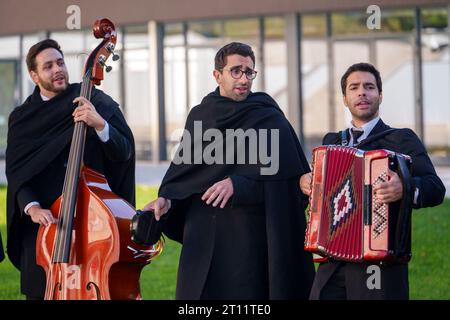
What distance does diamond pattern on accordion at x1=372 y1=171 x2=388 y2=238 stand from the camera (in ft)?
15.2

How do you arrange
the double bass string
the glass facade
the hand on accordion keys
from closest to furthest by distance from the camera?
1. the hand on accordion keys
2. the double bass string
3. the glass facade

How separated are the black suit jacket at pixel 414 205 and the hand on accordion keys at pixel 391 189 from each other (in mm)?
124

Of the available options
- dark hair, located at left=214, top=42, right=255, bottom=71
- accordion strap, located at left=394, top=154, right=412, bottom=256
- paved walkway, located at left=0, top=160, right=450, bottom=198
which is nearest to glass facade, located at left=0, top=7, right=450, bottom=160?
paved walkway, located at left=0, top=160, right=450, bottom=198

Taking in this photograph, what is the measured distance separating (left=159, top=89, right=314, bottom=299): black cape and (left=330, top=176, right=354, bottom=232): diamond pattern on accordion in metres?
0.52

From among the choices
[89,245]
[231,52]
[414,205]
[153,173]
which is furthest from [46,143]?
[153,173]

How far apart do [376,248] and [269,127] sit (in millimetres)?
1016

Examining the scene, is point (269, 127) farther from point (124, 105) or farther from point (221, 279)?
point (124, 105)

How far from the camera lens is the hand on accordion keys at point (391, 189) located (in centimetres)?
460

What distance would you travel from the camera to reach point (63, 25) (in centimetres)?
2306

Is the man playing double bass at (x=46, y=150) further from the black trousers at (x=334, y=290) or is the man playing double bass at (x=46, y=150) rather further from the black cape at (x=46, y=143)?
the black trousers at (x=334, y=290)

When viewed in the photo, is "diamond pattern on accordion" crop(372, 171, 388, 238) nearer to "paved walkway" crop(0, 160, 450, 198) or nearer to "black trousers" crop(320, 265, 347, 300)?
"black trousers" crop(320, 265, 347, 300)

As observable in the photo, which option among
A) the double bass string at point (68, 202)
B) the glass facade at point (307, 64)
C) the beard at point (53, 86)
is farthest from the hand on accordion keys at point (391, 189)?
the glass facade at point (307, 64)

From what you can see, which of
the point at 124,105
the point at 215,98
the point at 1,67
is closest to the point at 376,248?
the point at 215,98

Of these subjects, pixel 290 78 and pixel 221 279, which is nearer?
pixel 221 279
